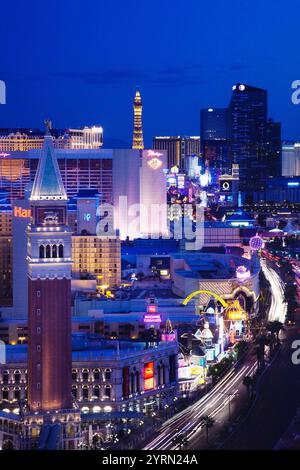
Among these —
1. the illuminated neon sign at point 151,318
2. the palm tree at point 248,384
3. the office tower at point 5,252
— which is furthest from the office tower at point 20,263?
the palm tree at point 248,384

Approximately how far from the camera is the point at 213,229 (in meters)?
29.7

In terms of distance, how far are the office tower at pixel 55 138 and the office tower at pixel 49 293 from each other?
21218 millimetres

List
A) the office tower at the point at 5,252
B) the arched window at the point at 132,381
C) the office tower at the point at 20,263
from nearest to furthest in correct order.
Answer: the arched window at the point at 132,381 → the office tower at the point at 20,263 → the office tower at the point at 5,252

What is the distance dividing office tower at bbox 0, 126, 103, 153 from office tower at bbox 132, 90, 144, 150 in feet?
3.70

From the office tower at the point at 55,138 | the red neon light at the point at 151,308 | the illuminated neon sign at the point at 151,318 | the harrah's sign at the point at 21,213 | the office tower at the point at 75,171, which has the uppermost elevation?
the office tower at the point at 55,138

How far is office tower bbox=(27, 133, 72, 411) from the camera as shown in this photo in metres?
12.3

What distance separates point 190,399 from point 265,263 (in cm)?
1454

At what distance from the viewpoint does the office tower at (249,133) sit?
5544 centimetres

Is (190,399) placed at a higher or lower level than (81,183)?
lower

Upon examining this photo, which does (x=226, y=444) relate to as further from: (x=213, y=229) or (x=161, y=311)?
(x=213, y=229)

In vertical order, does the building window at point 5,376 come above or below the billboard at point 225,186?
below

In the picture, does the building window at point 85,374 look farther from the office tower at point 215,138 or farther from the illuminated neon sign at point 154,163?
the office tower at point 215,138

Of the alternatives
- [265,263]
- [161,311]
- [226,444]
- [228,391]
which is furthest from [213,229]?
[226,444]
